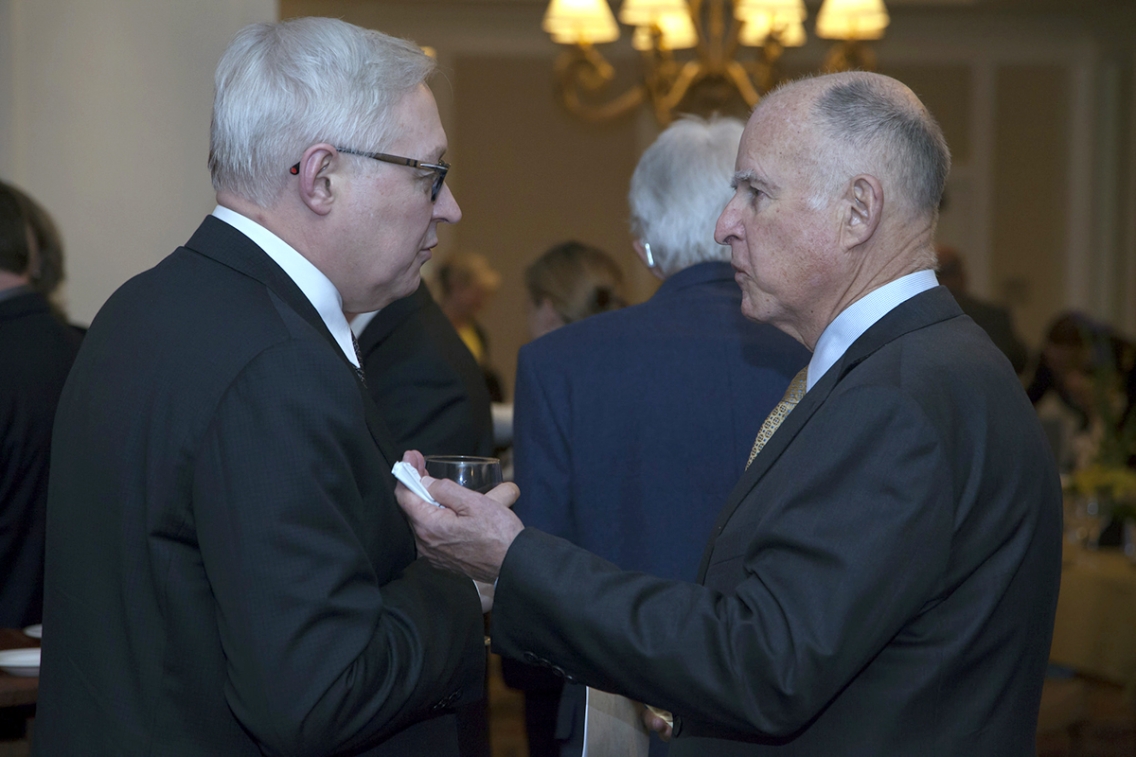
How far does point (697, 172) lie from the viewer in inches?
84.7

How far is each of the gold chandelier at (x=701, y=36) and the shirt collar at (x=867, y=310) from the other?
379 centimetres

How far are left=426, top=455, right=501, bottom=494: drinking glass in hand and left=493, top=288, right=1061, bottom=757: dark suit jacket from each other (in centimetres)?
12

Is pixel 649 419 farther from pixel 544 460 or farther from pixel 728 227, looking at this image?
pixel 728 227

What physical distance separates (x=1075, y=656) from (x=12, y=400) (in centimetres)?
332

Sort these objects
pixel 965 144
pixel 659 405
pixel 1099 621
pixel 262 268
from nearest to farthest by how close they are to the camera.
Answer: pixel 262 268, pixel 659 405, pixel 1099 621, pixel 965 144

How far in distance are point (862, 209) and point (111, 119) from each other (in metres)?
2.34

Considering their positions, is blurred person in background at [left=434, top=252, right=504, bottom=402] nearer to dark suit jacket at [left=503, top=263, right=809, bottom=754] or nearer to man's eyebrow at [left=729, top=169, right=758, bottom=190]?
dark suit jacket at [left=503, top=263, right=809, bottom=754]

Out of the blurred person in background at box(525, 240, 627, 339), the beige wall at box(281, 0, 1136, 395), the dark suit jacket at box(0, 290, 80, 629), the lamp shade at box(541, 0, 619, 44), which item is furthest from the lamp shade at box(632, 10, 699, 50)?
the beige wall at box(281, 0, 1136, 395)

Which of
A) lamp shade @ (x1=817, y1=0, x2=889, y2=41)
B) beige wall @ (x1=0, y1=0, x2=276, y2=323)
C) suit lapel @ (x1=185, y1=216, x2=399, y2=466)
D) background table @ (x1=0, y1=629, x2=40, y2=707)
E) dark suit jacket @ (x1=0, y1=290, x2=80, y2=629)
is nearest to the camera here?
suit lapel @ (x1=185, y1=216, x2=399, y2=466)

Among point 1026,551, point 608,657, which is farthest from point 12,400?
point 1026,551

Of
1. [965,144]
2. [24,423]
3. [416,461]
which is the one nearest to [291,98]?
[416,461]

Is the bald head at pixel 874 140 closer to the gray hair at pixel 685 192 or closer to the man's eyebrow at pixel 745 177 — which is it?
the man's eyebrow at pixel 745 177

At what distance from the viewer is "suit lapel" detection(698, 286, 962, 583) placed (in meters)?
1.31

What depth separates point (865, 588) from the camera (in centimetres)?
113
